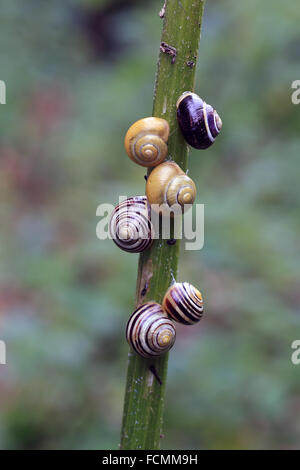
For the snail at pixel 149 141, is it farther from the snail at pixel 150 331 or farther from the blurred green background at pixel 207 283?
the blurred green background at pixel 207 283

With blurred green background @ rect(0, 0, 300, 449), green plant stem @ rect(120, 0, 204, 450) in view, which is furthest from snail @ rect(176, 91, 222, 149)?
blurred green background @ rect(0, 0, 300, 449)

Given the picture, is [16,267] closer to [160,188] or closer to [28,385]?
[28,385]

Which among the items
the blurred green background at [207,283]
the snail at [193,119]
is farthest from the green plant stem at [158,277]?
the blurred green background at [207,283]

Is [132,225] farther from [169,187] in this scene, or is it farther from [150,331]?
[150,331]

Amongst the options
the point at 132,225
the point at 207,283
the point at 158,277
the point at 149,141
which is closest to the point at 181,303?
the point at 158,277

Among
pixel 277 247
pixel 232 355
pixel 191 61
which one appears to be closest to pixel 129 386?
pixel 191 61

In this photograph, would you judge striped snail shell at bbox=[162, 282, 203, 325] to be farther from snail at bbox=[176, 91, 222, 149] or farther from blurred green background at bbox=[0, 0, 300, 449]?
blurred green background at bbox=[0, 0, 300, 449]
